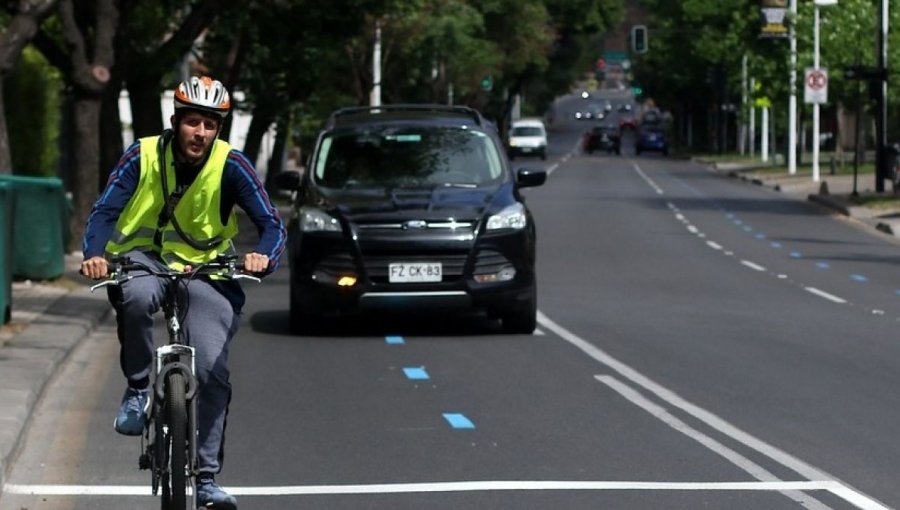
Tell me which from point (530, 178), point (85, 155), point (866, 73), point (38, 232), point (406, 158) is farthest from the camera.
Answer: point (866, 73)

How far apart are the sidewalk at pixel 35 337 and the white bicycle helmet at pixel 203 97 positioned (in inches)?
95.7

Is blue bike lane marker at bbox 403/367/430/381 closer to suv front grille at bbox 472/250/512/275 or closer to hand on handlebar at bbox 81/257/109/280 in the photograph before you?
suv front grille at bbox 472/250/512/275

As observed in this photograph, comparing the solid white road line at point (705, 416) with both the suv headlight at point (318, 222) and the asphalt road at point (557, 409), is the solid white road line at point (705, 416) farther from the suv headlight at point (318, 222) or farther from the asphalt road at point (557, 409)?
the suv headlight at point (318, 222)

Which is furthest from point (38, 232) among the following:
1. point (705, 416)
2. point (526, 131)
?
point (526, 131)

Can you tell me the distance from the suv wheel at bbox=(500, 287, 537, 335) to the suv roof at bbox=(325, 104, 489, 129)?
182cm

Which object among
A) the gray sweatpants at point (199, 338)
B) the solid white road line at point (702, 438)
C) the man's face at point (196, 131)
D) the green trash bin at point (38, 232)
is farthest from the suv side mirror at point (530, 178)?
the man's face at point (196, 131)

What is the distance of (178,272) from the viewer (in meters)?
7.52

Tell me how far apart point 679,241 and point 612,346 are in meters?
15.1

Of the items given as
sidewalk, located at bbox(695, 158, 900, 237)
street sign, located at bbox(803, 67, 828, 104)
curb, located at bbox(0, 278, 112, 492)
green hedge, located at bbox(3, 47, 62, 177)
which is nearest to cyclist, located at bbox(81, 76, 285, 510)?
curb, located at bbox(0, 278, 112, 492)

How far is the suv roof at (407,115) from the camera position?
56.2ft

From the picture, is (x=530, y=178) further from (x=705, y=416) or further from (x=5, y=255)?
(x=705, y=416)

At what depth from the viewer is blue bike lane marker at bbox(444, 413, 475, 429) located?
11039 mm

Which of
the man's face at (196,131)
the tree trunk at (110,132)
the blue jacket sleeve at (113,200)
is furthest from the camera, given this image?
the tree trunk at (110,132)

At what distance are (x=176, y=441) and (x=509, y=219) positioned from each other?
8.74 metres
